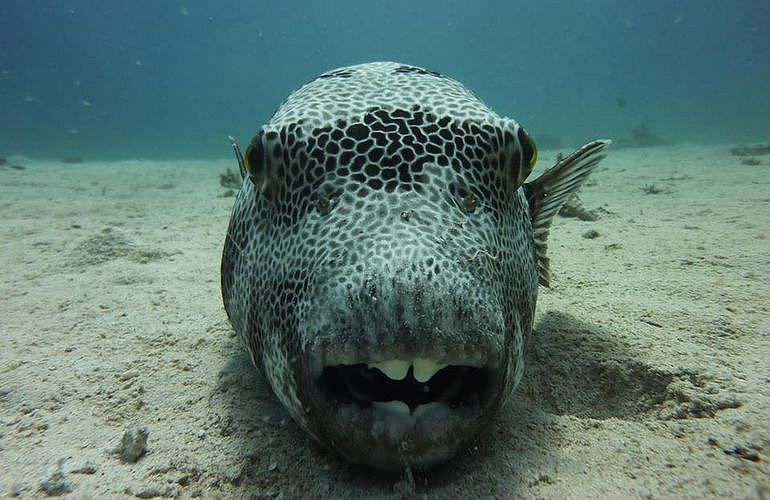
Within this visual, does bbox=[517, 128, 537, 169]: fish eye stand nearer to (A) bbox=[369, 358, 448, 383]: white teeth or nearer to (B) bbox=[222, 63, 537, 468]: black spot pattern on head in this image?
(B) bbox=[222, 63, 537, 468]: black spot pattern on head

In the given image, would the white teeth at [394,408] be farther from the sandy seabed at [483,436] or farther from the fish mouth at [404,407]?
the sandy seabed at [483,436]

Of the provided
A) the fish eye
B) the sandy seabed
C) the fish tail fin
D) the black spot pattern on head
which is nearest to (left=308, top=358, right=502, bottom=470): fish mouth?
the black spot pattern on head

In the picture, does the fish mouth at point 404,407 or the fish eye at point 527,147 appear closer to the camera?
the fish mouth at point 404,407

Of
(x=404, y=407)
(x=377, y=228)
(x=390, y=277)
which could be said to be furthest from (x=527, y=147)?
(x=404, y=407)

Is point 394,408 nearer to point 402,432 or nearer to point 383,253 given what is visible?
point 402,432

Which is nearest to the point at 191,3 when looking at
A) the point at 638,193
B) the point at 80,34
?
the point at 80,34

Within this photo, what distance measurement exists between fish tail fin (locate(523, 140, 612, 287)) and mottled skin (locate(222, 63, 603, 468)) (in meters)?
0.82

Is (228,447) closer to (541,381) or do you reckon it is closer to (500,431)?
(500,431)

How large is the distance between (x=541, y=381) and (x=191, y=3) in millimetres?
153596

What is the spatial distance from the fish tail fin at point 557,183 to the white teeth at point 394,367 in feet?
6.35

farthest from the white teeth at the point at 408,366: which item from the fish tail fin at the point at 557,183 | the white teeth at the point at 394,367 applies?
the fish tail fin at the point at 557,183

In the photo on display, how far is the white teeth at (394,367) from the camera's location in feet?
4.84

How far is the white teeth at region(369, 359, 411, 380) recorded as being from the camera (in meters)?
1.47

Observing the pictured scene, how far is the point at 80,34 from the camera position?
125 meters
